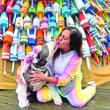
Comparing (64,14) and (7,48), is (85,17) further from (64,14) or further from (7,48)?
(7,48)

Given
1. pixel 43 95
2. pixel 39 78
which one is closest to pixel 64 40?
pixel 39 78

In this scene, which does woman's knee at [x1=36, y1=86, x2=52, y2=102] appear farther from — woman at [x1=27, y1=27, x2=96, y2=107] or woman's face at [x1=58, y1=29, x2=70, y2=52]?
woman's face at [x1=58, y1=29, x2=70, y2=52]

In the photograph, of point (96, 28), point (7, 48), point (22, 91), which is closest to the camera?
point (22, 91)

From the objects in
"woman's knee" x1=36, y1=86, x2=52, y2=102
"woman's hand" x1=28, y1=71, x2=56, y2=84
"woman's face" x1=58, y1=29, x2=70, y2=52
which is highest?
"woman's face" x1=58, y1=29, x2=70, y2=52

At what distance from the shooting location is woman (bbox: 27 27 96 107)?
2451mm

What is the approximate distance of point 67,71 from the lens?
97.0 inches

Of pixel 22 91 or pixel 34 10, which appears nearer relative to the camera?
pixel 22 91

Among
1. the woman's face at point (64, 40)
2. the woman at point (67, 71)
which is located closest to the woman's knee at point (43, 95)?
the woman at point (67, 71)

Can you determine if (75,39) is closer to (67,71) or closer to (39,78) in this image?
(67,71)

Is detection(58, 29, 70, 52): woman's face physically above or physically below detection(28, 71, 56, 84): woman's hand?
above

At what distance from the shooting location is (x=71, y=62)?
2479mm

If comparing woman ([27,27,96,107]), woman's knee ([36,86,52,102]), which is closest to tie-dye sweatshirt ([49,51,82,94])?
woman ([27,27,96,107])

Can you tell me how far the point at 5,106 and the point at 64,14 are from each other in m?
0.88

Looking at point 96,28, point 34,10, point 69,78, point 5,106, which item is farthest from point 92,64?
point 5,106
